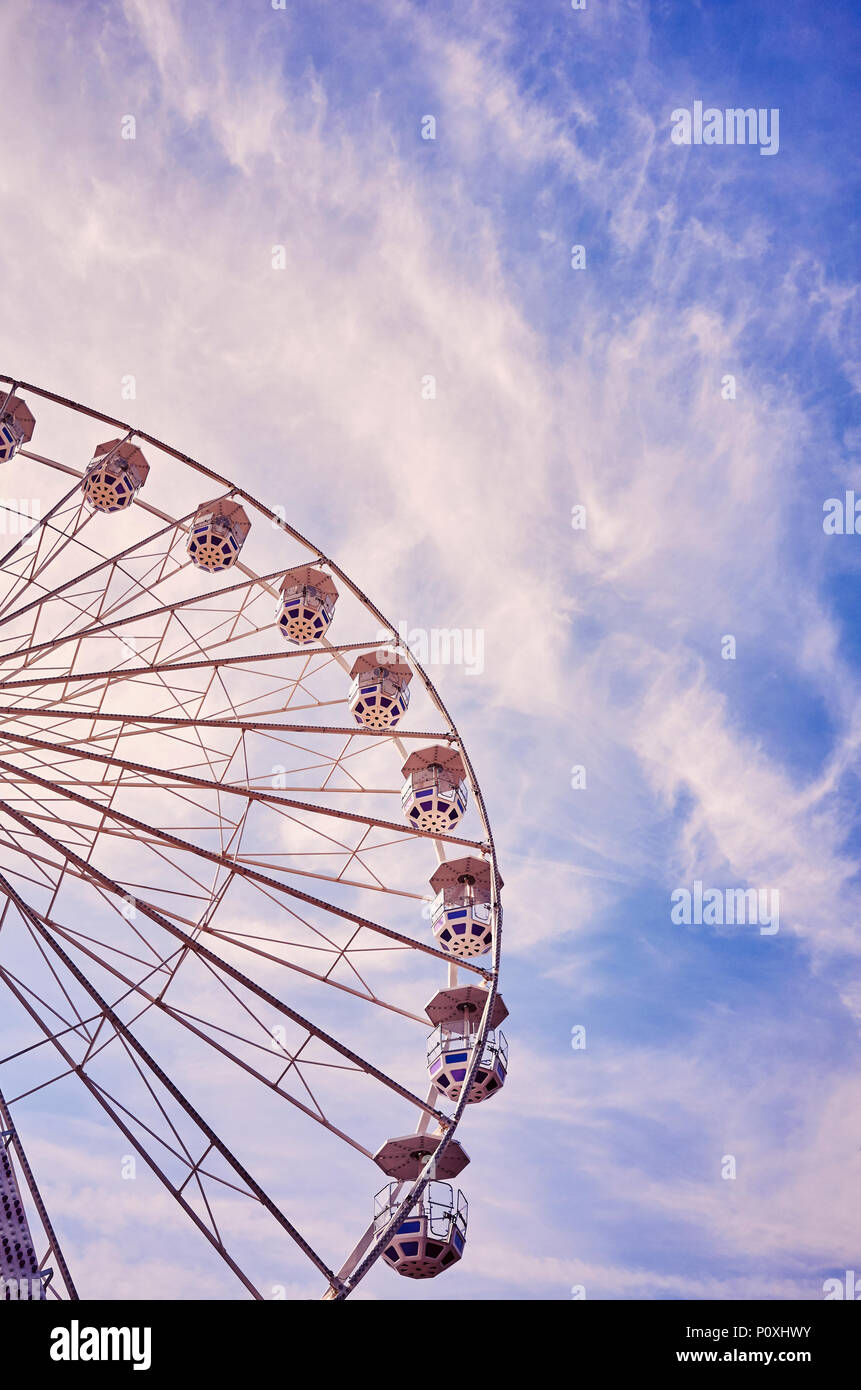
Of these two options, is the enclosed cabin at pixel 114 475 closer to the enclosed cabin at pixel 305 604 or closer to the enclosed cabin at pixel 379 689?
the enclosed cabin at pixel 305 604

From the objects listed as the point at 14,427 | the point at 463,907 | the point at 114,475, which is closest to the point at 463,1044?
the point at 463,907

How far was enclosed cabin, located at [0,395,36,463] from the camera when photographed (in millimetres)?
24016

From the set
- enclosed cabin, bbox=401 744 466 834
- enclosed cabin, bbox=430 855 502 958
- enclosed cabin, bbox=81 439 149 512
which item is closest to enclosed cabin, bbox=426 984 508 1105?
enclosed cabin, bbox=430 855 502 958

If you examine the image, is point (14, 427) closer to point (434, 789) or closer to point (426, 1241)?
point (434, 789)

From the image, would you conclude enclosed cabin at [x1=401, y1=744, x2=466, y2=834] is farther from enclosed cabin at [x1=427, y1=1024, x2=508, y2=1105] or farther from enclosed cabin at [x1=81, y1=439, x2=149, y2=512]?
enclosed cabin at [x1=81, y1=439, x2=149, y2=512]

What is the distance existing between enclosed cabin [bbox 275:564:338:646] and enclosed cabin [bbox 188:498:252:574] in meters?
1.51

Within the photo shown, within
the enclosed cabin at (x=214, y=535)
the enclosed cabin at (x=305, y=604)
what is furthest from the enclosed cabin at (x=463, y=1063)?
the enclosed cabin at (x=214, y=535)

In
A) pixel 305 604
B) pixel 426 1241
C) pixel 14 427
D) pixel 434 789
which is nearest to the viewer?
pixel 426 1241

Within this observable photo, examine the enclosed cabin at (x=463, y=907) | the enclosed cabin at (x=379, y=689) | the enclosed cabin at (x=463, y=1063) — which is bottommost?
the enclosed cabin at (x=463, y=1063)

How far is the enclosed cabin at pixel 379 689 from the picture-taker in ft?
79.4

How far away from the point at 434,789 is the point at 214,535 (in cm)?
773

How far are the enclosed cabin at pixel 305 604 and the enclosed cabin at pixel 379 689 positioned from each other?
4.27ft

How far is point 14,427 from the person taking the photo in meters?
24.3
